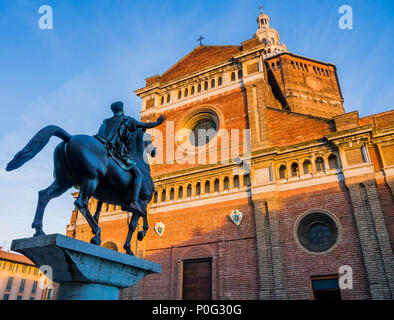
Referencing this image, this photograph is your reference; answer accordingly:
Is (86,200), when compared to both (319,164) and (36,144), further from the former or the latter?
(319,164)

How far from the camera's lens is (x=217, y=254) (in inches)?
608

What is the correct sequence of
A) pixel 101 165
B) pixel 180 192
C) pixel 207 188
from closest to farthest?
pixel 101 165 < pixel 207 188 < pixel 180 192

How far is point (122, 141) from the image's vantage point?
6.36m

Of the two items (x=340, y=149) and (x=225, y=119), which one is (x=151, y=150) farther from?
(x=225, y=119)

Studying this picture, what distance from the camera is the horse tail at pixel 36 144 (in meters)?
4.75

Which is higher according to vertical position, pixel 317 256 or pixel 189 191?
pixel 189 191

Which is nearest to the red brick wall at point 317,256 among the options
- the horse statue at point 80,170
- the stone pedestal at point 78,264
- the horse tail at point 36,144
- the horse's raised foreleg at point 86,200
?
the horse statue at point 80,170

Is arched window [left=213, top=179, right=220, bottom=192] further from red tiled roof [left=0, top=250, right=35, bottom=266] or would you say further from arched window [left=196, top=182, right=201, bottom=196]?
red tiled roof [left=0, top=250, right=35, bottom=266]

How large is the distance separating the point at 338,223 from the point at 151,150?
991 cm

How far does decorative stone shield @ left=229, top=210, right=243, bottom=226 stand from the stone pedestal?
35.3 ft

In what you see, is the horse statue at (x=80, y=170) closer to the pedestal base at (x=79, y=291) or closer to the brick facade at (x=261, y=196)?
the pedestal base at (x=79, y=291)

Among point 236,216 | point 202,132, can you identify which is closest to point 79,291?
point 236,216

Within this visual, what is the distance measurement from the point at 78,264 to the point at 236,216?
1179cm
